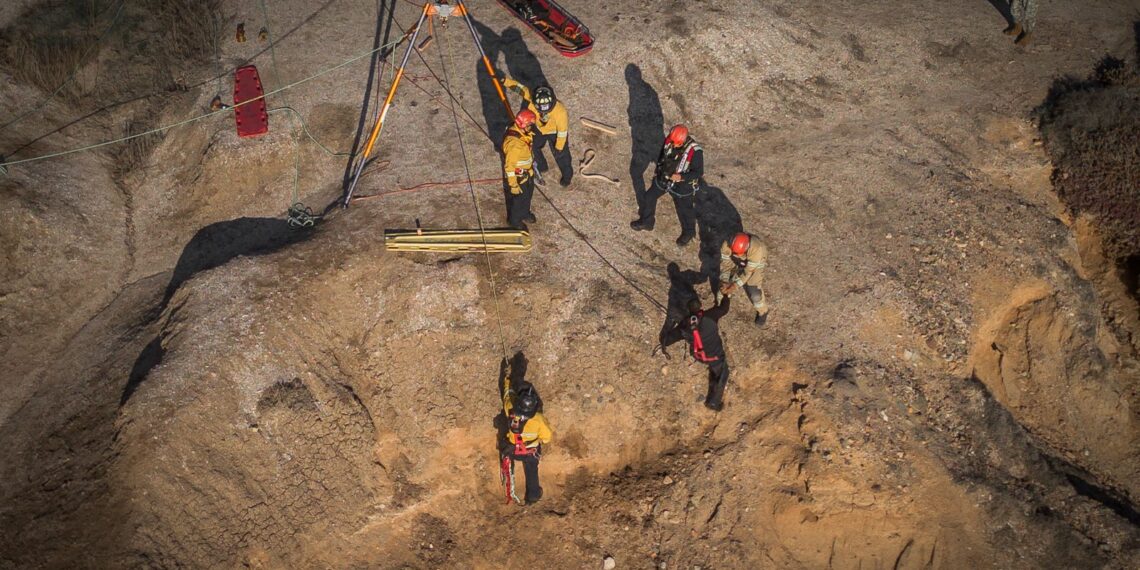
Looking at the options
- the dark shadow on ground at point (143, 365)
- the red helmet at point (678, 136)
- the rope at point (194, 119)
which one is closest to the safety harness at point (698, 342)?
the red helmet at point (678, 136)

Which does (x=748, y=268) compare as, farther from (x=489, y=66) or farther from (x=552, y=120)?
(x=489, y=66)

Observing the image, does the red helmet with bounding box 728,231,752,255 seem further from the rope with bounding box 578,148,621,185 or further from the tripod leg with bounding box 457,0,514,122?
the tripod leg with bounding box 457,0,514,122

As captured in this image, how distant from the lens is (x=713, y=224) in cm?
1235

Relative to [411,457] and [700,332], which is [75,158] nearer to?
[411,457]

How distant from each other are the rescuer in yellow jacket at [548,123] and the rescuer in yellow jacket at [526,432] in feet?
15.0

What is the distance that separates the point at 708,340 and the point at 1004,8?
48.7 ft

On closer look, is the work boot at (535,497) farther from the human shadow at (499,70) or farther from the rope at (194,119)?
the rope at (194,119)

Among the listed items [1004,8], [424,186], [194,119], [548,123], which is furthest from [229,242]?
[1004,8]

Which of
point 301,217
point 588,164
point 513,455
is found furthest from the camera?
point 588,164

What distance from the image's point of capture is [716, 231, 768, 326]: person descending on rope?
32.1ft

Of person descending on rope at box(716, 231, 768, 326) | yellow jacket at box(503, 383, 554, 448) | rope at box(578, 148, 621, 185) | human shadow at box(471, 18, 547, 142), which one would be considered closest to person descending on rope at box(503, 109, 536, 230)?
rope at box(578, 148, 621, 185)

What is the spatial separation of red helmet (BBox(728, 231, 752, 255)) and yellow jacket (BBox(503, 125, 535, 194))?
12.1 feet

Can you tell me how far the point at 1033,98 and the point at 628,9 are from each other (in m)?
10.0

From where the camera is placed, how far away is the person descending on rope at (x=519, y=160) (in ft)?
33.4
